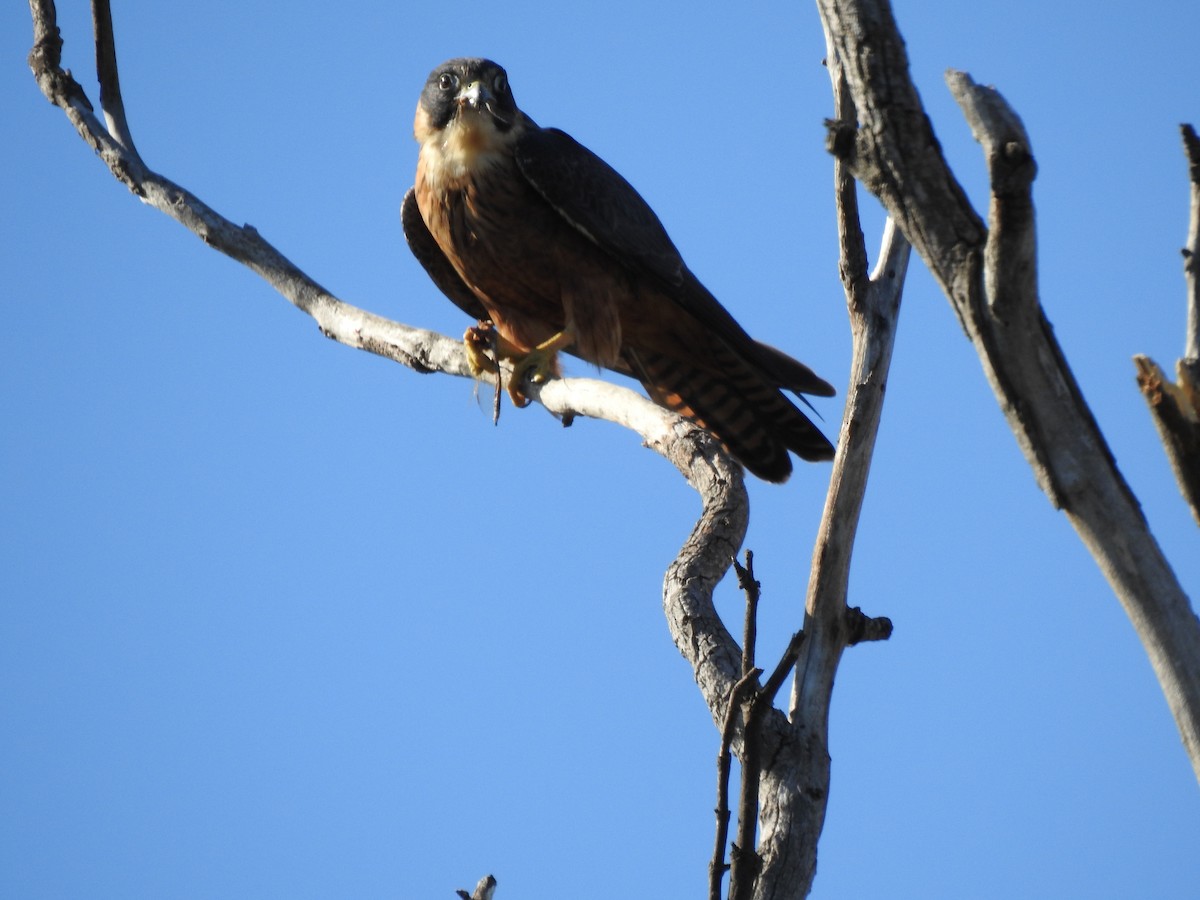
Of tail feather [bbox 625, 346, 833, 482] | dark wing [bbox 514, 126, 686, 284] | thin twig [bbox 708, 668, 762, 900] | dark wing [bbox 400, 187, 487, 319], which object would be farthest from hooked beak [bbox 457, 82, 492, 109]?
thin twig [bbox 708, 668, 762, 900]

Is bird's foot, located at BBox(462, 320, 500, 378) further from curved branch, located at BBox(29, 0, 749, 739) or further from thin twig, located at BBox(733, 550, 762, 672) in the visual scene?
thin twig, located at BBox(733, 550, 762, 672)

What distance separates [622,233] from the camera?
4.95 metres

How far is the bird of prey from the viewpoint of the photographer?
15.8 ft

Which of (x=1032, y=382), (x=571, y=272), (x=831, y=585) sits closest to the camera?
(x=1032, y=382)

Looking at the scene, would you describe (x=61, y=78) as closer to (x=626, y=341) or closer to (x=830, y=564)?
(x=626, y=341)

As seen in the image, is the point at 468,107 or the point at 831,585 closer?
the point at 831,585

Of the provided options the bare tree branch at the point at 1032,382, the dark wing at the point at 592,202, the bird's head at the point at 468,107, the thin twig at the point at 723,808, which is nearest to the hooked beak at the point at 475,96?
the bird's head at the point at 468,107

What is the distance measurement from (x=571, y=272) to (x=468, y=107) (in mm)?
789

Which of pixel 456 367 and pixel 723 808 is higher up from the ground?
pixel 456 367

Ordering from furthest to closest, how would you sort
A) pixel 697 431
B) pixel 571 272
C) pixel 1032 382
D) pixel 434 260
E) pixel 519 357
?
pixel 434 260 → pixel 571 272 → pixel 519 357 → pixel 697 431 → pixel 1032 382

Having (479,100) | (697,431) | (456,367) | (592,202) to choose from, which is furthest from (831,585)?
(479,100)

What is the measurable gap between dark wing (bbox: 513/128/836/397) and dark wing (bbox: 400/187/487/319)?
2.20 feet

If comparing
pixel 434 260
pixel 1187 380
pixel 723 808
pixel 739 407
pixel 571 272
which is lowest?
pixel 723 808

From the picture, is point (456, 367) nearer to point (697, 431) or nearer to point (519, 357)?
point (519, 357)
